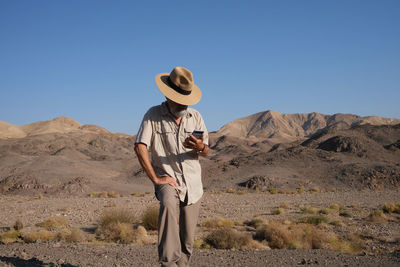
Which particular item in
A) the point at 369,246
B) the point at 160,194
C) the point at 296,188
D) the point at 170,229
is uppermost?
the point at 160,194

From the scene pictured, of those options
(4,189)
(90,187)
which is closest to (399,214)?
(90,187)

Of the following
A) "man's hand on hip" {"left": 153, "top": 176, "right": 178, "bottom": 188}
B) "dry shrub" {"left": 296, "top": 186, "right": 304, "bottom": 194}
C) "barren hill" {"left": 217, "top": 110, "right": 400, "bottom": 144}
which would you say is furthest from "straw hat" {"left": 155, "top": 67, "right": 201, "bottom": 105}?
"barren hill" {"left": 217, "top": 110, "right": 400, "bottom": 144}

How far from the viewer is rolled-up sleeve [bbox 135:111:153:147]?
412 centimetres

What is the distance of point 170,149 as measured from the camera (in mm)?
4262

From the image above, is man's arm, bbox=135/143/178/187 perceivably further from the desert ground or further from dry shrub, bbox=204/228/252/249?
dry shrub, bbox=204/228/252/249

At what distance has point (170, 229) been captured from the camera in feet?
12.7

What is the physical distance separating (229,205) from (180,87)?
16962 millimetres

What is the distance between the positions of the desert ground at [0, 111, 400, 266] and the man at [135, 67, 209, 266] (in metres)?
2.65

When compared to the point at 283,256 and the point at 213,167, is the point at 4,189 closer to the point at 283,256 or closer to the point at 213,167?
the point at 213,167

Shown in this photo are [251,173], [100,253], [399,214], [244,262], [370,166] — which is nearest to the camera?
[244,262]

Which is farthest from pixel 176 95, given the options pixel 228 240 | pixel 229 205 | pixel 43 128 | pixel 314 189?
pixel 43 128

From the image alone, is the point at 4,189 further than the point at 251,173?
No

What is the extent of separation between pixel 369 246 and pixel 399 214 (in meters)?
8.49

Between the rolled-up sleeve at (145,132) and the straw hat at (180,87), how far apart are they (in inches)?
14.9
